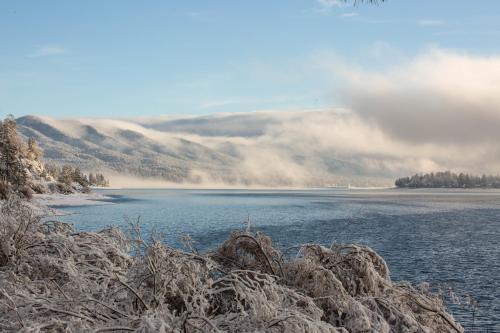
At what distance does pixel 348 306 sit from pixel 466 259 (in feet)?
97.1

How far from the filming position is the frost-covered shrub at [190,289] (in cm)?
866

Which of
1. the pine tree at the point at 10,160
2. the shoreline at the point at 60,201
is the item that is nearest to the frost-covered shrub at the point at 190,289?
the shoreline at the point at 60,201

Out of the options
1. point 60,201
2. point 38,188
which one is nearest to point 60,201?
point 60,201

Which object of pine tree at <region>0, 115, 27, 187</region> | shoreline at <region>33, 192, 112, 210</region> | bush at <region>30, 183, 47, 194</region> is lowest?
shoreline at <region>33, 192, 112, 210</region>

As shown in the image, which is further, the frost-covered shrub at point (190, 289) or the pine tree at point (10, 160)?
the pine tree at point (10, 160)

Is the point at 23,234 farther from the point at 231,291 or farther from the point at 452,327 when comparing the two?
the point at 452,327

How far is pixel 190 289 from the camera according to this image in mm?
10398

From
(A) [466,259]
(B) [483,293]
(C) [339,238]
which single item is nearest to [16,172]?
(C) [339,238]

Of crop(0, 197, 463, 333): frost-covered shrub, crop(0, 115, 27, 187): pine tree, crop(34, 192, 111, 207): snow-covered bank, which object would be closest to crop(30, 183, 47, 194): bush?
crop(34, 192, 111, 207): snow-covered bank

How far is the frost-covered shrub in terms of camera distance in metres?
8.66

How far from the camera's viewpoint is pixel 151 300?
9820 millimetres

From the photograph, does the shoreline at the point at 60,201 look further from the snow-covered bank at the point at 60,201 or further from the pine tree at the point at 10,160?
the pine tree at the point at 10,160

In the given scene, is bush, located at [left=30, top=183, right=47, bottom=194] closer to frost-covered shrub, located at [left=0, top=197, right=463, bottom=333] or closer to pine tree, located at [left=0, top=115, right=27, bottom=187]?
pine tree, located at [left=0, top=115, right=27, bottom=187]

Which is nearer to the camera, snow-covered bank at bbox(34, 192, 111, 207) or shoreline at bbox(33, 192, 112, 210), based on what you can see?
shoreline at bbox(33, 192, 112, 210)
